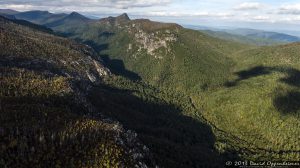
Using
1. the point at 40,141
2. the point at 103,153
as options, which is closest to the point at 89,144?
the point at 103,153

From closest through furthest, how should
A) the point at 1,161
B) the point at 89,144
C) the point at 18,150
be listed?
1. the point at 1,161
2. the point at 18,150
3. the point at 89,144

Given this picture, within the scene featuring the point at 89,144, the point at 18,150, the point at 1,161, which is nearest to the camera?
the point at 1,161

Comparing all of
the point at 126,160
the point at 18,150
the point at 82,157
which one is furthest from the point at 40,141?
the point at 126,160

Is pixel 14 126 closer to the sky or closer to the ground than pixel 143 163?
closer to the sky

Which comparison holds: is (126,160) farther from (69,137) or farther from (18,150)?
(18,150)

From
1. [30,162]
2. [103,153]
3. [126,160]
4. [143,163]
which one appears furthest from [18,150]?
[143,163]

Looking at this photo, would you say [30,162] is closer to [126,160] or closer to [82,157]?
[82,157]

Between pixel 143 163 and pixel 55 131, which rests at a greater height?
pixel 55 131

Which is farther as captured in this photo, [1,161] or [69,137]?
[69,137]

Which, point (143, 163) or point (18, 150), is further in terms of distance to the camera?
point (143, 163)
